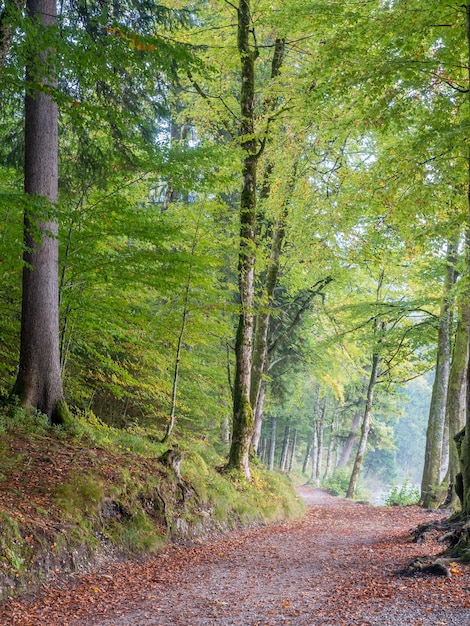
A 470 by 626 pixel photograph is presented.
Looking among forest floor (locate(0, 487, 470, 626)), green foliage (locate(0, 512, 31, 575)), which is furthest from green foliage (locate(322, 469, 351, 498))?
green foliage (locate(0, 512, 31, 575))

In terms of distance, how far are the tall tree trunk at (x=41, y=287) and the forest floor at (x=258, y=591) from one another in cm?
291

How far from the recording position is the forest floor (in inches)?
161

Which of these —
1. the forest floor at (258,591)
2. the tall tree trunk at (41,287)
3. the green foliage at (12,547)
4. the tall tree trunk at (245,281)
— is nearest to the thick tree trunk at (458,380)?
the tall tree trunk at (245,281)

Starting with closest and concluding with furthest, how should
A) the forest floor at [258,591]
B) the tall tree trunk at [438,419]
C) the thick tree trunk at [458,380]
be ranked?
the forest floor at [258,591], the thick tree trunk at [458,380], the tall tree trunk at [438,419]

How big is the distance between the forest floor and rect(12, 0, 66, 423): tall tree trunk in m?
2.91

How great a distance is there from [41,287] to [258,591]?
5.05 m

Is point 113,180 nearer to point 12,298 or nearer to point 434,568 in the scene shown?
point 12,298

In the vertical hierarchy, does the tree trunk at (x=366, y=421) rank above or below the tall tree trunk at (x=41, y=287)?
below

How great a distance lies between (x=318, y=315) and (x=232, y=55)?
→ 10057 mm

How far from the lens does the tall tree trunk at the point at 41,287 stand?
7488mm

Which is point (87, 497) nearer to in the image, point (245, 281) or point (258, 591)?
point (258, 591)

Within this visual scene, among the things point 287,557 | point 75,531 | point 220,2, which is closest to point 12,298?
point 75,531

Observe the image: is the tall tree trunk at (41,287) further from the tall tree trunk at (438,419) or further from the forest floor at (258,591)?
the tall tree trunk at (438,419)

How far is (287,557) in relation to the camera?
704 cm
